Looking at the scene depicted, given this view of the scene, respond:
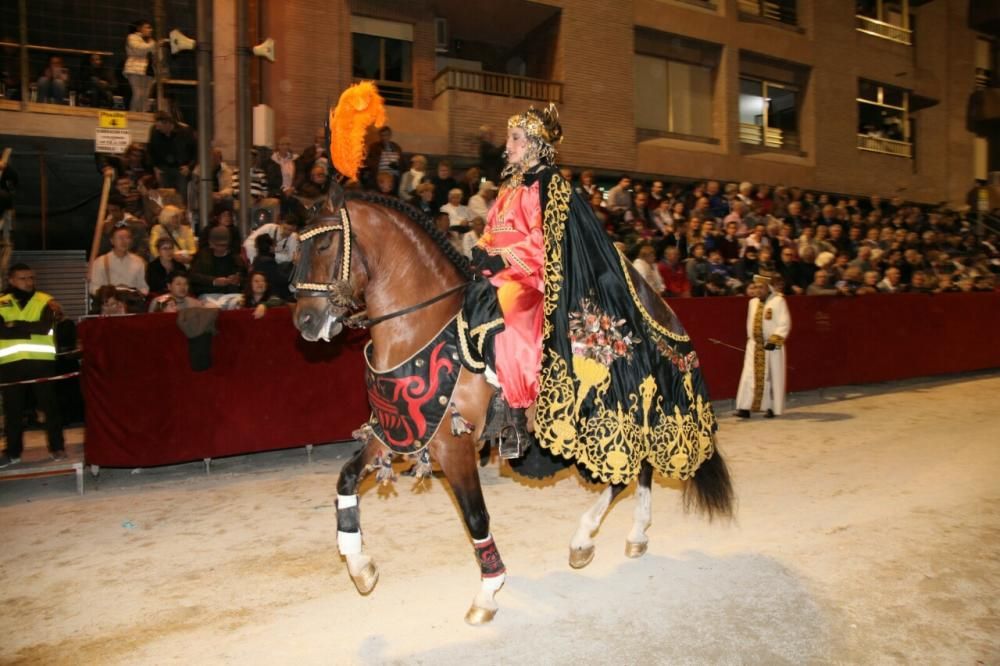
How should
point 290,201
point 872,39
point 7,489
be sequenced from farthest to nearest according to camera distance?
point 872,39, point 290,201, point 7,489

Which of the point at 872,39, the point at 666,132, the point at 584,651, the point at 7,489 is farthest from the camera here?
the point at 872,39

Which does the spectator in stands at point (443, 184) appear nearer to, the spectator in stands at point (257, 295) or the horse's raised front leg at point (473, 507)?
the spectator in stands at point (257, 295)

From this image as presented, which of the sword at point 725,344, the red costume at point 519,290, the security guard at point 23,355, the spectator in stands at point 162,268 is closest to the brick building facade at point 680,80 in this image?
the spectator in stands at point 162,268

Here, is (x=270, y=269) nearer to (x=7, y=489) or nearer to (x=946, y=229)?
(x=7, y=489)

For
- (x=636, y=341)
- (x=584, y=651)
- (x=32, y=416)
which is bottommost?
(x=584, y=651)

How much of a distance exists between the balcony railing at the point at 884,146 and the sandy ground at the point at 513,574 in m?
19.6

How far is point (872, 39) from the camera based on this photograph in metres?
24.0

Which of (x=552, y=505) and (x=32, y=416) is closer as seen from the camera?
(x=552, y=505)

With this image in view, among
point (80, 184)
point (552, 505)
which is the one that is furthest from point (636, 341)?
point (80, 184)

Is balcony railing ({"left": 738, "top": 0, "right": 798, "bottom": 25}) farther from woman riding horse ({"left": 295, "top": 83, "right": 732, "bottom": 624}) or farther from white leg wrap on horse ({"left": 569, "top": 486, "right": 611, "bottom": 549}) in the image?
white leg wrap on horse ({"left": 569, "top": 486, "right": 611, "bottom": 549})

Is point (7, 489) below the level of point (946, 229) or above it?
below

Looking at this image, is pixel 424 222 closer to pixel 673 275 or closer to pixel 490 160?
pixel 673 275

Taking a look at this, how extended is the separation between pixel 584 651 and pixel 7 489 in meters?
6.06

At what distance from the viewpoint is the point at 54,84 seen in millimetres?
11820
